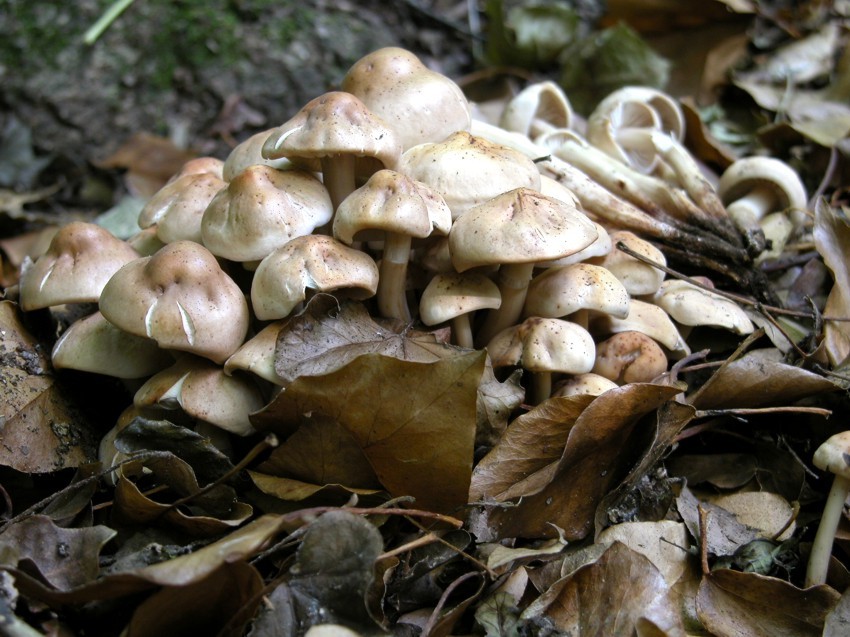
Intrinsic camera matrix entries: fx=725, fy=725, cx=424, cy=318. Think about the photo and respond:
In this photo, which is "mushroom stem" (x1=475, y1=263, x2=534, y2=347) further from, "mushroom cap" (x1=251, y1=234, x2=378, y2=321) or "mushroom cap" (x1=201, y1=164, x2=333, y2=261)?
"mushroom cap" (x1=201, y1=164, x2=333, y2=261)

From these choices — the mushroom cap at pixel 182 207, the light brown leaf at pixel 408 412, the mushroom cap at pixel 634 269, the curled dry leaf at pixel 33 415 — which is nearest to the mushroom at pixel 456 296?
the light brown leaf at pixel 408 412

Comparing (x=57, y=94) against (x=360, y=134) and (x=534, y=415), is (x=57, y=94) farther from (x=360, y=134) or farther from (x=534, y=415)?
(x=534, y=415)

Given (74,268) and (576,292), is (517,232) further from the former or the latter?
(74,268)

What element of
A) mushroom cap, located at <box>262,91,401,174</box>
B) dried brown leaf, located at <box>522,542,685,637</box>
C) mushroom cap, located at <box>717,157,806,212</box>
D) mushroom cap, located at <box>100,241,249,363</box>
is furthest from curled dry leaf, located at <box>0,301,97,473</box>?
mushroom cap, located at <box>717,157,806,212</box>

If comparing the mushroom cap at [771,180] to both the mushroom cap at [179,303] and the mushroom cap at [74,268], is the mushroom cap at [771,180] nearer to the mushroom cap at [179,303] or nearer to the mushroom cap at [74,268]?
the mushroom cap at [179,303]

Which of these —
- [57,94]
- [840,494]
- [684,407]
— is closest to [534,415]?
[684,407]
